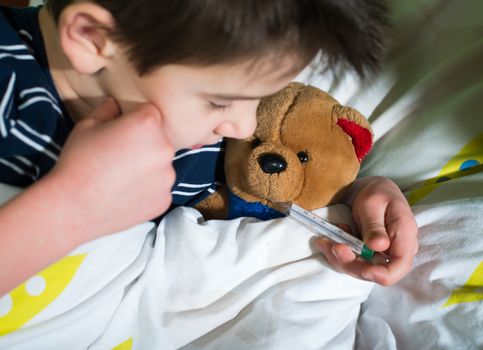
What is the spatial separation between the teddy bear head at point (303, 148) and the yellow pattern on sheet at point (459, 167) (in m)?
0.13

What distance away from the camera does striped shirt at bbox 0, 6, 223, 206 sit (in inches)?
23.7

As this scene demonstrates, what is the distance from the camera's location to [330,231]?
739 mm

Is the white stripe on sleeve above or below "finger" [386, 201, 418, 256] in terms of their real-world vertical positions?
above

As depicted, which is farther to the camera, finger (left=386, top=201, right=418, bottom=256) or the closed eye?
finger (left=386, top=201, right=418, bottom=256)

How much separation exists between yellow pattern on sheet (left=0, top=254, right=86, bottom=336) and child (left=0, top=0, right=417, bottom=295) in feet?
0.36

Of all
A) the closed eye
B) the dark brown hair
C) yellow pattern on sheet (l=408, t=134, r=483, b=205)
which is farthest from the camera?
yellow pattern on sheet (l=408, t=134, r=483, b=205)

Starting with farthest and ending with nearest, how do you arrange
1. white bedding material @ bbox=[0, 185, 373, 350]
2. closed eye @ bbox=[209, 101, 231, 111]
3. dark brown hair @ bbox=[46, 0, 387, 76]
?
1. white bedding material @ bbox=[0, 185, 373, 350]
2. closed eye @ bbox=[209, 101, 231, 111]
3. dark brown hair @ bbox=[46, 0, 387, 76]

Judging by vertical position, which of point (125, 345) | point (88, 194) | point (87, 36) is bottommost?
point (125, 345)

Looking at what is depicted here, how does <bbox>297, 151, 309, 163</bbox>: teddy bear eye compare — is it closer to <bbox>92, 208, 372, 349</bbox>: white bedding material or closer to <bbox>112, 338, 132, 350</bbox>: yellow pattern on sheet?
<bbox>92, 208, 372, 349</bbox>: white bedding material

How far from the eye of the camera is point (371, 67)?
0.57 m

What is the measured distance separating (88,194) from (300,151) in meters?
0.31

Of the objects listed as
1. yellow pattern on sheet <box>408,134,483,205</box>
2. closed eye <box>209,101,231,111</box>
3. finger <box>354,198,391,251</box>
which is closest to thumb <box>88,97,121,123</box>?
closed eye <box>209,101,231,111</box>

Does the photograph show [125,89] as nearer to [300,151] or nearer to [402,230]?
[300,151]

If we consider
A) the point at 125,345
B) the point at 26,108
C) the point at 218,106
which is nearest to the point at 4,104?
the point at 26,108
